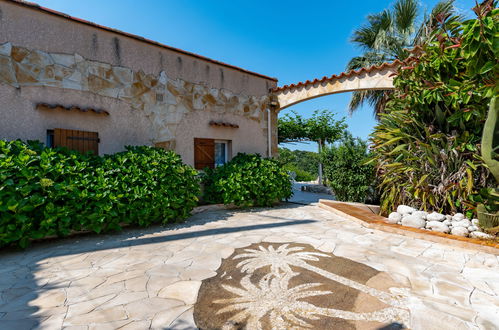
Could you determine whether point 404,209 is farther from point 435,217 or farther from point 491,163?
point 491,163

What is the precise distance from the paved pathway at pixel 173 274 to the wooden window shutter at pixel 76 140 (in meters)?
1.99

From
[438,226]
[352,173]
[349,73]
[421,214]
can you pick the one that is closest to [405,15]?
[349,73]

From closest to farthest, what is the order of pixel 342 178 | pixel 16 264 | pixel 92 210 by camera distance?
pixel 16 264 < pixel 92 210 < pixel 342 178

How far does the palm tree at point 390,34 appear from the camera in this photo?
1049cm

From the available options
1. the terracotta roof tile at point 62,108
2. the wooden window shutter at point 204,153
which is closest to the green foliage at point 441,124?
the wooden window shutter at point 204,153

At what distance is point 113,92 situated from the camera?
5.71m

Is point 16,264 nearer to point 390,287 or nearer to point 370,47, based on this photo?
point 390,287

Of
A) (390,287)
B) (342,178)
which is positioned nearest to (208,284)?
(390,287)

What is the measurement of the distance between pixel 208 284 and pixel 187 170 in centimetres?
311

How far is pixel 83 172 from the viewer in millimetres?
4207

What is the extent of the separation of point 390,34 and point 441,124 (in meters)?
8.70

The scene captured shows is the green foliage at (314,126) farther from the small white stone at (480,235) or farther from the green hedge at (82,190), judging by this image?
the small white stone at (480,235)

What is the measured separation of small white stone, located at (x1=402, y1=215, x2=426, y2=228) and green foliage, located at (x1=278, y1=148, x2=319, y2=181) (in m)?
13.2

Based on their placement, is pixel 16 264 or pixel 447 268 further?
pixel 16 264
